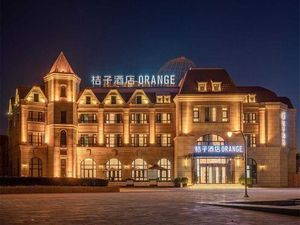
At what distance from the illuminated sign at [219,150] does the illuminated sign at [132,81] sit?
16930mm

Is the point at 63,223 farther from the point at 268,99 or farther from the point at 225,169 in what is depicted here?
the point at 268,99

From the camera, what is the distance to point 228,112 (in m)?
92.5

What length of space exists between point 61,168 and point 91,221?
67.5m

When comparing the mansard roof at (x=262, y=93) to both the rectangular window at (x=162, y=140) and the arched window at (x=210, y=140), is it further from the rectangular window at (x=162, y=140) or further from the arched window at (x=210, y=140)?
the rectangular window at (x=162, y=140)

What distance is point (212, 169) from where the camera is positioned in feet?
298

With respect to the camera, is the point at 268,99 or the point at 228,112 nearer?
the point at 228,112

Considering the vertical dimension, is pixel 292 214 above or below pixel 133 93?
below

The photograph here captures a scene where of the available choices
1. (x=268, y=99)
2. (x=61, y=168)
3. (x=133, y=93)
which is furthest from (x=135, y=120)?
(x=268, y=99)

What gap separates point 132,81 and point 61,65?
13678 mm

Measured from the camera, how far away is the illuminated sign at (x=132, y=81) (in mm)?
104188

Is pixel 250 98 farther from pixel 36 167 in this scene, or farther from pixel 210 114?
pixel 36 167

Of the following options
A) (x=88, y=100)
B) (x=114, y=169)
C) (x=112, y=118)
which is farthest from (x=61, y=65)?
(x=114, y=169)

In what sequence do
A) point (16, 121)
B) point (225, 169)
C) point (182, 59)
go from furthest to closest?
point (182, 59) < point (16, 121) < point (225, 169)

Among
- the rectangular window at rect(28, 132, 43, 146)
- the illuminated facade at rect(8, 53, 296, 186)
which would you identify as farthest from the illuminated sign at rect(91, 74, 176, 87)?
the rectangular window at rect(28, 132, 43, 146)
